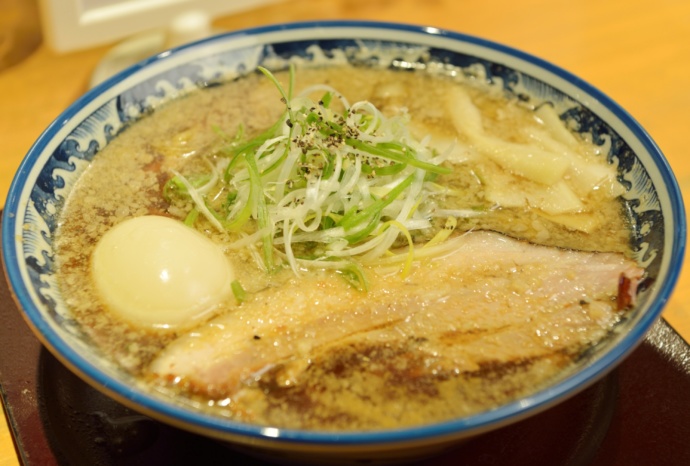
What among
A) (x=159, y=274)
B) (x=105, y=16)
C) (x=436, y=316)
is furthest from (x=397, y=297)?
(x=105, y=16)

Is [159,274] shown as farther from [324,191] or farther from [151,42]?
[151,42]

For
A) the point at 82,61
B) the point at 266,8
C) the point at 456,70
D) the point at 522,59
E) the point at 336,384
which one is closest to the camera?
the point at 336,384

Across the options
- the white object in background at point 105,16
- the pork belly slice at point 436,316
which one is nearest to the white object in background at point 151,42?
the white object in background at point 105,16

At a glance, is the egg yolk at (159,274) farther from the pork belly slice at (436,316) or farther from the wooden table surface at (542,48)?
the wooden table surface at (542,48)

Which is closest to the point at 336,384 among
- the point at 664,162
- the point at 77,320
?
the point at 77,320

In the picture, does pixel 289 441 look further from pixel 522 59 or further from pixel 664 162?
pixel 522 59

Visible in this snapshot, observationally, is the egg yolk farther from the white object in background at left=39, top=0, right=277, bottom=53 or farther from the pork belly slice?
the white object in background at left=39, top=0, right=277, bottom=53
